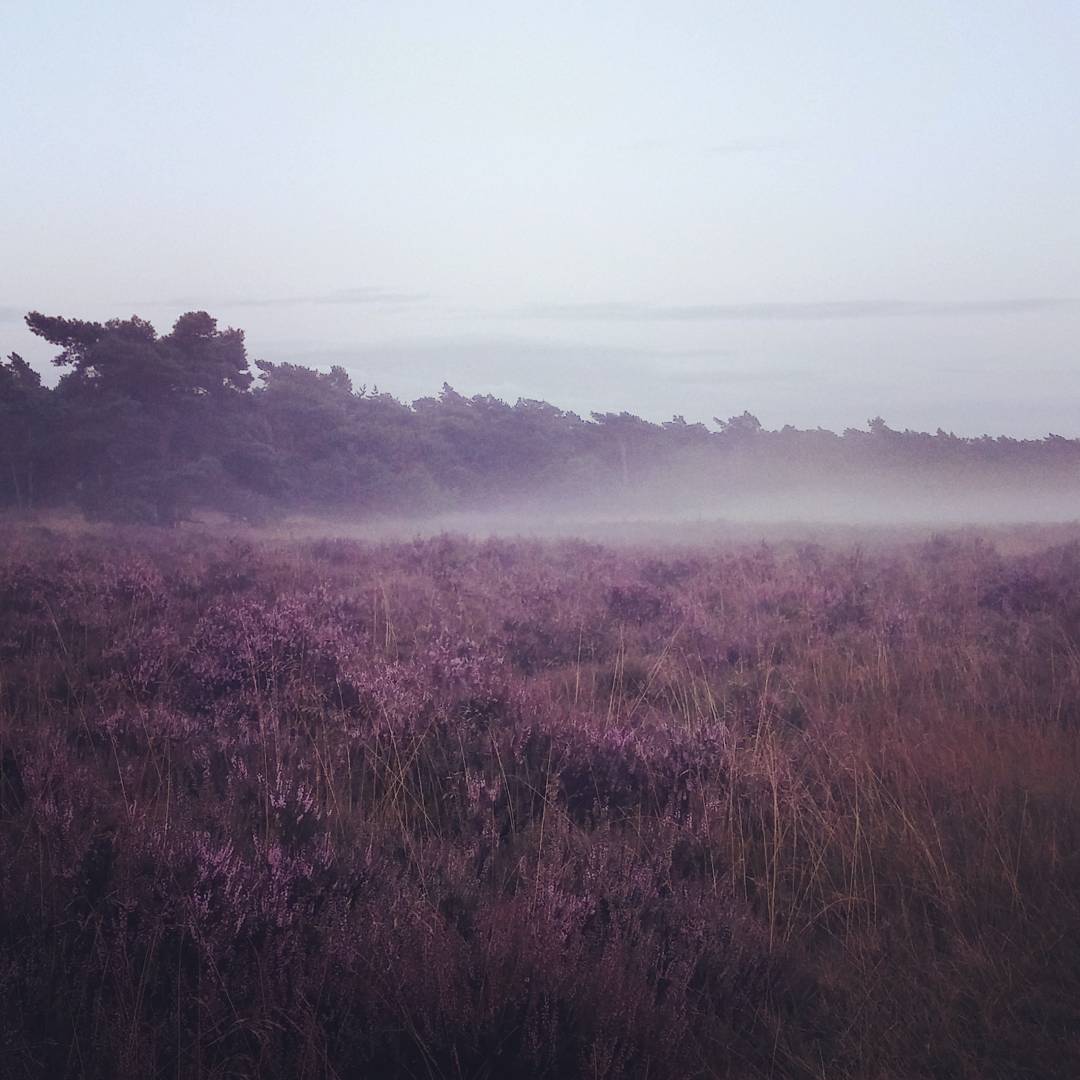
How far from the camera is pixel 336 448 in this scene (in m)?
36.3

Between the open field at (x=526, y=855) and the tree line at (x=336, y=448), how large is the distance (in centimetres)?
1886

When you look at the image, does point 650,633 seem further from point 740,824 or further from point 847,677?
point 740,824

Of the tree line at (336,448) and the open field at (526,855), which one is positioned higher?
the tree line at (336,448)

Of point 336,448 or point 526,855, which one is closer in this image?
point 526,855

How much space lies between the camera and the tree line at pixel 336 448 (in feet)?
77.9

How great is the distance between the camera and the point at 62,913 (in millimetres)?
2236

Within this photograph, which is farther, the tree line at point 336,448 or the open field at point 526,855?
the tree line at point 336,448

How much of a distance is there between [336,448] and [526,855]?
34877 mm

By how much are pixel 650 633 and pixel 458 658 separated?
2.52 meters

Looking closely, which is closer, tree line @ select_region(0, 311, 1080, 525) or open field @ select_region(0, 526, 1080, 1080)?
open field @ select_region(0, 526, 1080, 1080)

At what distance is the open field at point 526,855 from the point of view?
1956 mm

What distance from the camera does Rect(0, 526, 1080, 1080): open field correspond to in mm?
1956

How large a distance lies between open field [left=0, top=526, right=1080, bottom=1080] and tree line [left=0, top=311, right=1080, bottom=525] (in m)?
18.9

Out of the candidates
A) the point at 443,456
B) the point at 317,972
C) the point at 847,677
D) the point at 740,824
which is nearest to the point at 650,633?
the point at 847,677
